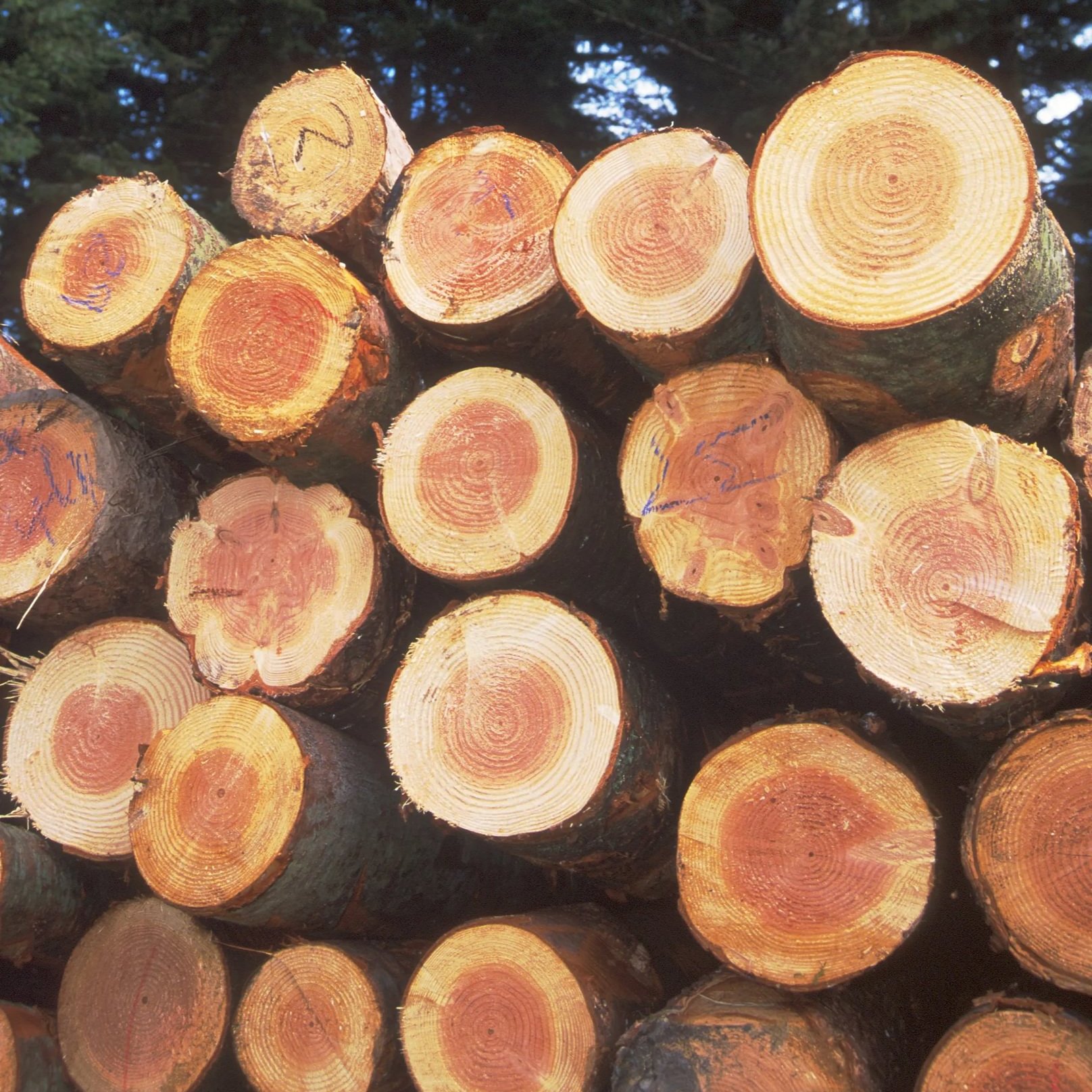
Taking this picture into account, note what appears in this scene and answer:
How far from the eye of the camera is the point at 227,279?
7.68ft

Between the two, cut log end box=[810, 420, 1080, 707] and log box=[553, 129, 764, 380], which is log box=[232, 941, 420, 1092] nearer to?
cut log end box=[810, 420, 1080, 707]

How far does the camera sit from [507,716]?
2016mm

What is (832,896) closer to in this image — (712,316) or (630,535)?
(630,535)

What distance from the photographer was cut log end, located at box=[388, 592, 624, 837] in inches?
77.0

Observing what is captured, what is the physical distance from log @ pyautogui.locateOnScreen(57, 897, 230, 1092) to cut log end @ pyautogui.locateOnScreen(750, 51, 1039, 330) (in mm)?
2077

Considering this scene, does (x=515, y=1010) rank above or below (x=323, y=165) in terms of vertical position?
below

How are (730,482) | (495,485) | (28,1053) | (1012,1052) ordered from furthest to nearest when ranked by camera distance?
(28,1053)
(495,485)
(730,482)
(1012,1052)

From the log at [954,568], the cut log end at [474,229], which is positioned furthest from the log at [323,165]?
the log at [954,568]

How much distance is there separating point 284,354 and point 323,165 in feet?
2.11

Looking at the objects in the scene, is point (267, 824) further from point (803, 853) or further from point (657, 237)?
point (657, 237)

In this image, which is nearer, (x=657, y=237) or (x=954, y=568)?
(x=954, y=568)

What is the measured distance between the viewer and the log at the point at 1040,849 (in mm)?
1652

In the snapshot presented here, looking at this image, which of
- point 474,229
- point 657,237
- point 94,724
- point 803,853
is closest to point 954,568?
point 803,853

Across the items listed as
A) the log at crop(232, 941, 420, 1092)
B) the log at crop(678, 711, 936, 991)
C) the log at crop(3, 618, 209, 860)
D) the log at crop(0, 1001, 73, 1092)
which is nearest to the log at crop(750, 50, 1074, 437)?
the log at crop(678, 711, 936, 991)
